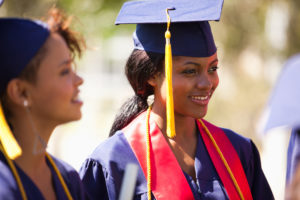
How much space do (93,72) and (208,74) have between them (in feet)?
63.8

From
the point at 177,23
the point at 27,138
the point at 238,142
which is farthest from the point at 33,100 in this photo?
the point at 238,142

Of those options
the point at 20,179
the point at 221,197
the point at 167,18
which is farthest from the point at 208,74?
the point at 20,179

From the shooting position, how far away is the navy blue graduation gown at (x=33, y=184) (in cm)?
234

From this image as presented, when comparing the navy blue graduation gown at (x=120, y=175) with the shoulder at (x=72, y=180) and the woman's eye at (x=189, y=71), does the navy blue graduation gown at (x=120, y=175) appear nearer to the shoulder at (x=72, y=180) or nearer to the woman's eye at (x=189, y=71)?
the shoulder at (x=72, y=180)

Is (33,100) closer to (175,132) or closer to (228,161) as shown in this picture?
(175,132)

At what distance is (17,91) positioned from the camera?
246 cm

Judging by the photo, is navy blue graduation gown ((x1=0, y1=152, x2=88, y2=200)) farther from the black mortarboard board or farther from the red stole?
the black mortarboard board

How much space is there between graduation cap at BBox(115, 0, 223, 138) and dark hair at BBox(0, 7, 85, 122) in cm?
51

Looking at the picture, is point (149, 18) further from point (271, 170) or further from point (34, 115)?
point (271, 170)

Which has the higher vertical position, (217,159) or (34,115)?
(34,115)

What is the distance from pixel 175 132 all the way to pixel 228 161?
13.5 inches

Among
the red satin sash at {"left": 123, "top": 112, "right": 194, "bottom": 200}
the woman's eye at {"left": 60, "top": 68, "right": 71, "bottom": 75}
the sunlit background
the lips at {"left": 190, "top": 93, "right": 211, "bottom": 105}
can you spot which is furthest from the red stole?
the sunlit background

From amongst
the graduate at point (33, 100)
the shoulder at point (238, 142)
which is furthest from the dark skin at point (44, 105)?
the shoulder at point (238, 142)

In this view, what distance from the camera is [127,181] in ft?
7.28
